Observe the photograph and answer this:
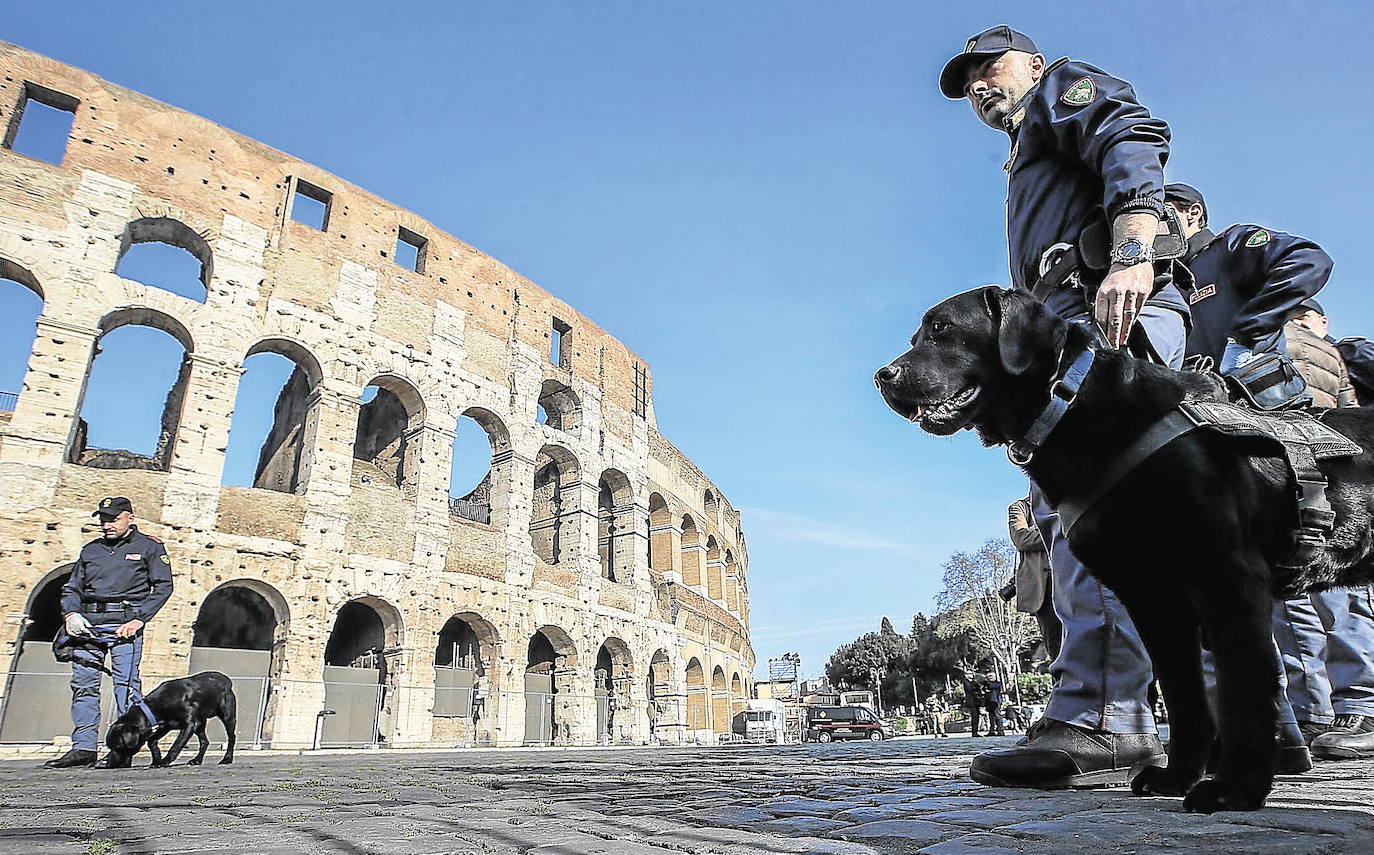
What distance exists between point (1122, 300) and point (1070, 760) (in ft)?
4.60

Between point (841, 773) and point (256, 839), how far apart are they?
105 inches

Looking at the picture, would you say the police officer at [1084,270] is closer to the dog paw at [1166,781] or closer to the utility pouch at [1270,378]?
the dog paw at [1166,781]

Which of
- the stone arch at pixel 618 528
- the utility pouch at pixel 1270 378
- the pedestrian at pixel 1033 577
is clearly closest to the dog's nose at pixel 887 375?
A: the utility pouch at pixel 1270 378

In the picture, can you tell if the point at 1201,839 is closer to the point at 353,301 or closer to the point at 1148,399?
the point at 1148,399

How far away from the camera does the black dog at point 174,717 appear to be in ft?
18.3

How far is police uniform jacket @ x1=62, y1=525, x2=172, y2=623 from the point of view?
19.2 ft

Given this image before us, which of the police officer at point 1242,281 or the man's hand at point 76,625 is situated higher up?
the police officer at point 1242,281

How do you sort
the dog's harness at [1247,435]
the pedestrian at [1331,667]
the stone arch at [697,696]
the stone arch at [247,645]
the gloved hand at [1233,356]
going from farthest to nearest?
the stone arch at [697,696], the stone arch at [247,645], the gloved hand at [1233,356], the pedestrian at [1331,667], the dog's harness at [1247,435]

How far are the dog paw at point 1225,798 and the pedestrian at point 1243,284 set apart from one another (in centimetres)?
245

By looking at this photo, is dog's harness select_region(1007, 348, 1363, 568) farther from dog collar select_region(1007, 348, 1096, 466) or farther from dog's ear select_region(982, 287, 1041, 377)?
dog's ear select_region(982, 287, 1041, 377)

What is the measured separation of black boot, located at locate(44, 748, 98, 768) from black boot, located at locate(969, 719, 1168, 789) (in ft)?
21.6

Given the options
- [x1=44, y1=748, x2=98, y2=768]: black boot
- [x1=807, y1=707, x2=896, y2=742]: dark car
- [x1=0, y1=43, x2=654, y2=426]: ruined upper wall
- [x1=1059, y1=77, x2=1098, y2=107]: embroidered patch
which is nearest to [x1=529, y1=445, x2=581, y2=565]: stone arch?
[x1=0, y1=43, x2=654, y2=426]: ruined upper wall

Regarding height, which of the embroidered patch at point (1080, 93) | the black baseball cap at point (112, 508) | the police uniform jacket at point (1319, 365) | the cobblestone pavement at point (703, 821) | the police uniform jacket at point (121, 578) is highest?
the embroidered patch at point (1080, 93)

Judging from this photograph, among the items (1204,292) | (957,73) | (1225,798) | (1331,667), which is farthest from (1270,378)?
(1225,798)
